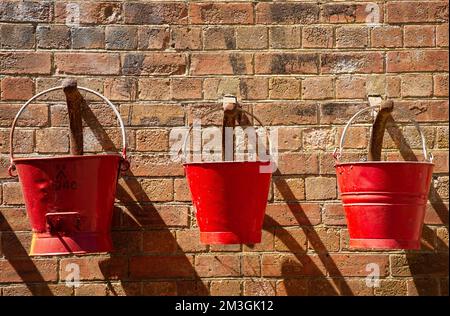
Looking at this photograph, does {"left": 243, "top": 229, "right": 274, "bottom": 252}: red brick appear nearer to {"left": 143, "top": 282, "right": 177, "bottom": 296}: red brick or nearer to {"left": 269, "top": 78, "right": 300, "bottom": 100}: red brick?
{"left": 143, "top": 282, "right": 177, "bottom": 296}: red brick

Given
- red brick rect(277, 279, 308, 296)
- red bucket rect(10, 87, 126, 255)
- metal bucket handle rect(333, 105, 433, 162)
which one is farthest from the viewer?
red brick rect(277, 279, 308, 296)

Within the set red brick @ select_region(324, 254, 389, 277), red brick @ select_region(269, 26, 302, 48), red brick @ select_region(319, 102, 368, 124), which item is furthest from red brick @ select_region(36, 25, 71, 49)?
red brick @ select_region(324, 254, 389, 277)

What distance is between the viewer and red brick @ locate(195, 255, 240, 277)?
2.53 m

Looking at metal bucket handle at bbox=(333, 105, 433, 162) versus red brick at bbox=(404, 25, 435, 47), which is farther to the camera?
red brick at bbox=(404, 25, 435, 47)

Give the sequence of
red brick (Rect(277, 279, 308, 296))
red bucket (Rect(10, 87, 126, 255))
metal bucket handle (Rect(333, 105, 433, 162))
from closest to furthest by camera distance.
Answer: red bucket (Rect(10, 87, 126, 255))
metal bucket handle (Rect(333, 105, 433, 162))
red brick (Rect(277, 279, 308, 296))

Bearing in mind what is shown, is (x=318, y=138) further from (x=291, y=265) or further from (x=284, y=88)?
(x=291, y=265)

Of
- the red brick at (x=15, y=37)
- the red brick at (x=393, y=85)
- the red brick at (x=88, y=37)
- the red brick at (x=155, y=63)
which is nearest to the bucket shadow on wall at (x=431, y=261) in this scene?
the red brick at (x=393, y=85)

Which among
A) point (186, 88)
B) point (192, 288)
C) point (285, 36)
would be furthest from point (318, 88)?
point (192, 288)

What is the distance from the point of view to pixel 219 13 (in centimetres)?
260

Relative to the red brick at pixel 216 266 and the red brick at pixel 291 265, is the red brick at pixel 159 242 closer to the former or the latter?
the red brick at pixel 216 266

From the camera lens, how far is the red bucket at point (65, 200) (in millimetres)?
2203

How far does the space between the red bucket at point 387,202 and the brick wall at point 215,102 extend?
27 centimetres

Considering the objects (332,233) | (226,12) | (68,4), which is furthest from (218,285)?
(68,4)
